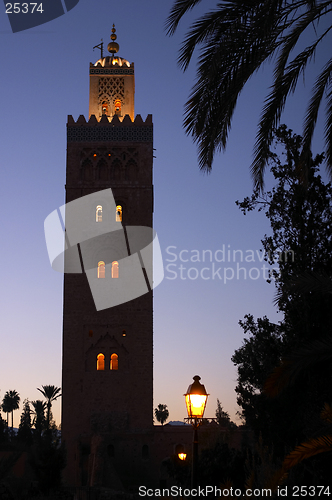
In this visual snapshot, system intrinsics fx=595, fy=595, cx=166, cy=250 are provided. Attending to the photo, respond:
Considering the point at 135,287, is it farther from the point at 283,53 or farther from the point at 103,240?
the point at 283,53

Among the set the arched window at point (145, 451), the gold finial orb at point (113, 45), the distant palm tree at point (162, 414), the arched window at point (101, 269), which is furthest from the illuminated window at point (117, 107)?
the distant palm tree at point (162, 414)

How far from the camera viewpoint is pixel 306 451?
532cm

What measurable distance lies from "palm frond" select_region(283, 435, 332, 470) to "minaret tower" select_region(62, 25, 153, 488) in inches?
606

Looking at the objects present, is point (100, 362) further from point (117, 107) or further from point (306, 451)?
point (306, 451)

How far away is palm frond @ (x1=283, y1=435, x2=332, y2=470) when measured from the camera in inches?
207

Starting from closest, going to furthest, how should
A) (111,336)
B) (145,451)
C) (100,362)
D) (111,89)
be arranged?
(145,451) → (100,362) → (111,336) → (111,89)

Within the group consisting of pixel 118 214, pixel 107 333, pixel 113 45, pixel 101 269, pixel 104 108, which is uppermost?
pixel 113 45

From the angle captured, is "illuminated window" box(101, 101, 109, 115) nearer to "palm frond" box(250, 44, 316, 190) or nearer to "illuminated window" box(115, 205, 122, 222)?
"illuminated window" box(115, 205, 122, 222)

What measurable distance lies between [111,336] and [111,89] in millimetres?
10607

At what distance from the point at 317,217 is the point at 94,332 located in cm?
1369

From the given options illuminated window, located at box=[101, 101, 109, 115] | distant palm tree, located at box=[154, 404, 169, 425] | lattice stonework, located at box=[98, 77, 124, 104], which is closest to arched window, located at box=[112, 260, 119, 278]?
illuminated window, located at box=[101, 101, 109, 115]

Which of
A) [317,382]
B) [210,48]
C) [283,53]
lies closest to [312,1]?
[283,53]

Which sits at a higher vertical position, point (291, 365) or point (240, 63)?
point (240, 63)

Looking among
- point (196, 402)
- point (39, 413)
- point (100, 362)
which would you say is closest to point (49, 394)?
Answer: point (39, 413)
